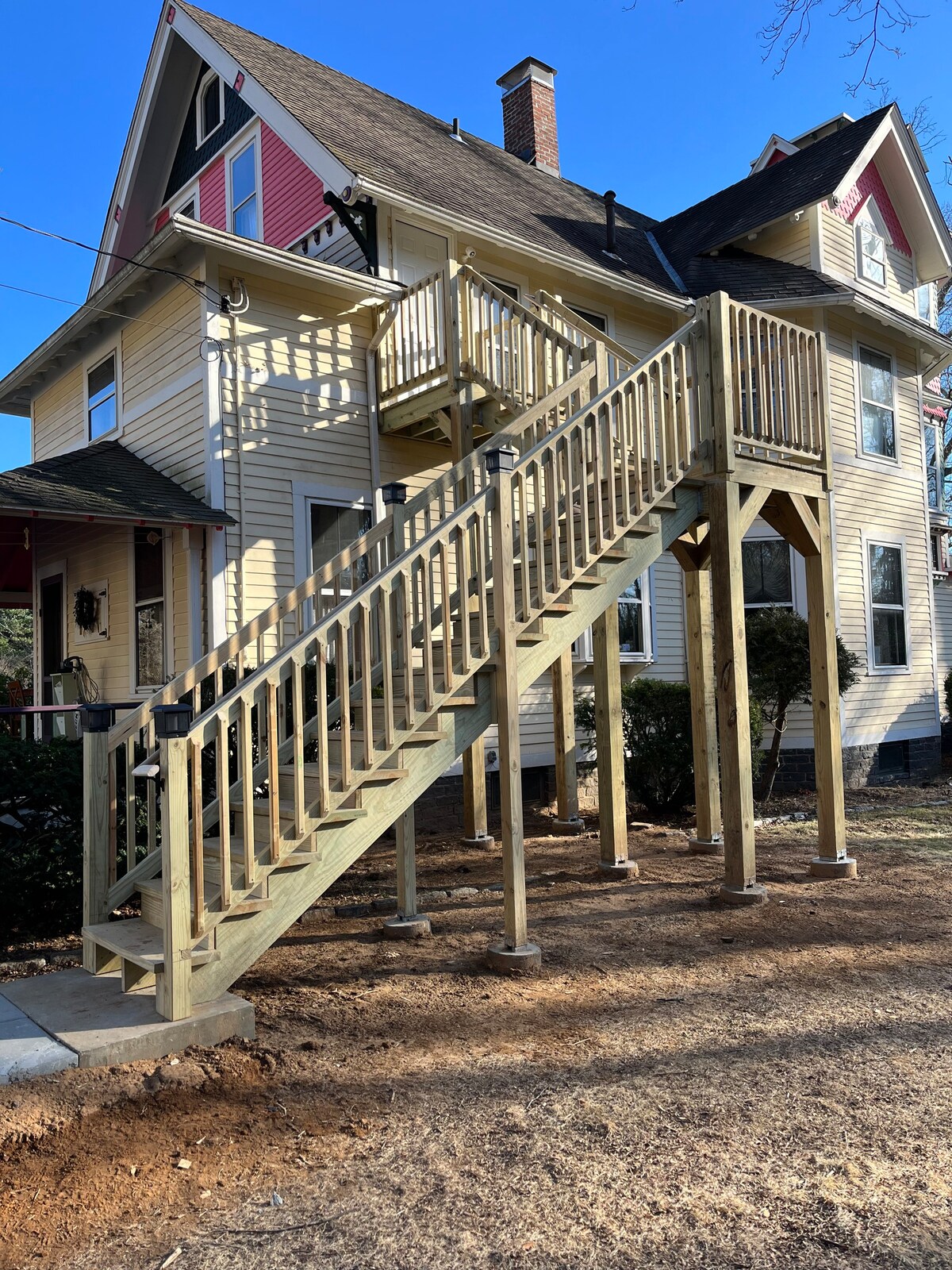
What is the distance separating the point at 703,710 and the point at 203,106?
37.4 feet

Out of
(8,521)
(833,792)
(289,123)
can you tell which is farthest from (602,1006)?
(289,123)

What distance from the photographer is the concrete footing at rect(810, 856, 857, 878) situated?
7465mm

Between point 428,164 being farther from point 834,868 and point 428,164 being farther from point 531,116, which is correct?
point 834,868

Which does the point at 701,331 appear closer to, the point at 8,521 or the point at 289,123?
the point at 289,123

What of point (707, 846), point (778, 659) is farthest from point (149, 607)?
point (778, 659)

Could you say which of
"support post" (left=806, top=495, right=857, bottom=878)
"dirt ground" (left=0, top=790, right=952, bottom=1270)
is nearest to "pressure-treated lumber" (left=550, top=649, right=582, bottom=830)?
"support post" (left=806, top=495, right=857, bottom=878)

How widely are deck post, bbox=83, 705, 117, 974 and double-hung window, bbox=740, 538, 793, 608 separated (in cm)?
1078

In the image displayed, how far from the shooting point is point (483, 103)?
669 inches

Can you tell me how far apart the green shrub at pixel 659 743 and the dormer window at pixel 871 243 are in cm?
859

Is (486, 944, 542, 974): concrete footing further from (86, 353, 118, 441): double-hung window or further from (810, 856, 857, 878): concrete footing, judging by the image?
(86, 353, 118, 441): double-hung window

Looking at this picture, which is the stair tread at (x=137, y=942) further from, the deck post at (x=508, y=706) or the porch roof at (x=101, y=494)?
the porch roof at (x=101, y=494)

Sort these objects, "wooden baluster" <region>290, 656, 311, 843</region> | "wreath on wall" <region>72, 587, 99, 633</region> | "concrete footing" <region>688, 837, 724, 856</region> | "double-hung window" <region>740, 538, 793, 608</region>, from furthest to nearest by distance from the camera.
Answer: "double-hung window" <region>740, 538, 793, 608</region> < "wreath on wall" <region>72, 587, 99, 633</region> < "concrete footing" <region>688, 837, 724, 856</region> < "wooden baluster" <region>290, 656, 311, 843</region>

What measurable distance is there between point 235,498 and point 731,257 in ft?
33.3

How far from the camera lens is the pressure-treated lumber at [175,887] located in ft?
13.0
